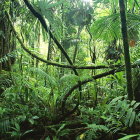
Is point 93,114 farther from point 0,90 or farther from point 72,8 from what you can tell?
point 72,8

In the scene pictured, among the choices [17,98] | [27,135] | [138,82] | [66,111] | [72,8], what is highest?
[72,8]

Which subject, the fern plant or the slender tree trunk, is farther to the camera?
the slender tree trunk

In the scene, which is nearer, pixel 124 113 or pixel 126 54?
pixel 126 54

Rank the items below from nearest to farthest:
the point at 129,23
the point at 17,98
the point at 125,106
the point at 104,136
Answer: the point at 125,106 → the point at 104,136 → the point at 129,23 → the point at 17,98

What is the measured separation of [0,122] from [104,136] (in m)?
1.23

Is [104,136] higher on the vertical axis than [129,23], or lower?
lower

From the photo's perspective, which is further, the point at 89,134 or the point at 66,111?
the point at 66,111

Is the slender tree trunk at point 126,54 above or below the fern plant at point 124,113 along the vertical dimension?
above

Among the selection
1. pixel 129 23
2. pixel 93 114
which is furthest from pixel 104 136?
pixel 129 23

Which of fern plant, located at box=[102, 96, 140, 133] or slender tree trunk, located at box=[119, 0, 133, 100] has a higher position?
slender tree trunk, located at box=[119, 0, 133, 100]

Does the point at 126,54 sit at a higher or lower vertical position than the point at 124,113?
higher

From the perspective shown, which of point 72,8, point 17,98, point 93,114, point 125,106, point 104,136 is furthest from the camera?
point 72,8

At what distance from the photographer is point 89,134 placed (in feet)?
6.20

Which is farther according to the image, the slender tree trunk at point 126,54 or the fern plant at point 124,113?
the slender tree trunk at point 126,54
